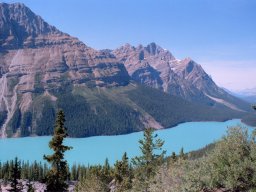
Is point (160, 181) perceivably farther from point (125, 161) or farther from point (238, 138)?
point (125, 161)

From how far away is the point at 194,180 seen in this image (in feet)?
109

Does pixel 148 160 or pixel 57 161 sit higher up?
pixel 57 161

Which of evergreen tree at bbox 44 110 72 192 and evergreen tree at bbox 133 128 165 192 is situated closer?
evergreen tree at bbox 44 110 72 192

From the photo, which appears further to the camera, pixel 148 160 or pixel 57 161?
pixel 148 160

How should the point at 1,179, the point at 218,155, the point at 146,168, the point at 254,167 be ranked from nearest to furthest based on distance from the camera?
1. the point at 254,167
2. the point at 218,155
3. the point at 146,168
4. the point at 1,179

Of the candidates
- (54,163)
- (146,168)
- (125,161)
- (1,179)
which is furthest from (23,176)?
(54,163)

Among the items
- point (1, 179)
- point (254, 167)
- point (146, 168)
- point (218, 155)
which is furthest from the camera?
point (1, 179)

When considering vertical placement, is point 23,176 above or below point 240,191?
below

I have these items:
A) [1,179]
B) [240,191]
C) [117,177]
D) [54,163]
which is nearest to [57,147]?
[54,163]

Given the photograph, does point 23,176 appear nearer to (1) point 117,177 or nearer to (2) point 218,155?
(1) point 117,177

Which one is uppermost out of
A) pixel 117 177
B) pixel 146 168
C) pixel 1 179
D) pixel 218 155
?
pixel 218 155

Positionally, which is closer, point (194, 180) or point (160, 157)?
point (194, 180)

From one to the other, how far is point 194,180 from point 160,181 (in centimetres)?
505

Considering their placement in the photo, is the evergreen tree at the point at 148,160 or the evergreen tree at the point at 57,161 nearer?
the evergreen tree at the point at 57,161
